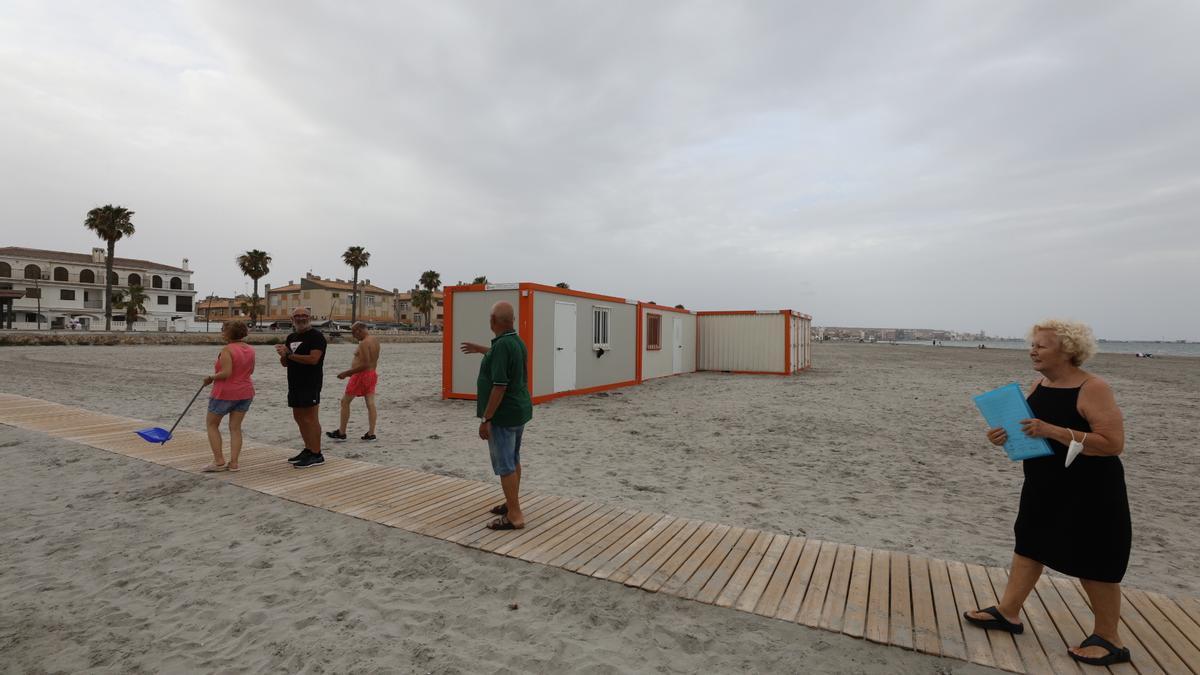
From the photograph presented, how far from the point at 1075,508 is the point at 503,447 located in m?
3.28

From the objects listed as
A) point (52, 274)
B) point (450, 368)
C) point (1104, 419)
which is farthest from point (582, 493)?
Answer: point (52, 274)

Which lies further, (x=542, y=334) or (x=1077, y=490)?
(x=542, y=334)

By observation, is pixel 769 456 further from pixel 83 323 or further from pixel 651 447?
pixel 83 323

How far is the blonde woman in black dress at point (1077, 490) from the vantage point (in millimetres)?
2396

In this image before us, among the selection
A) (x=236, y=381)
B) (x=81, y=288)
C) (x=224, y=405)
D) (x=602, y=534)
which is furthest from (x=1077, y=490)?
(x=81, y=288)

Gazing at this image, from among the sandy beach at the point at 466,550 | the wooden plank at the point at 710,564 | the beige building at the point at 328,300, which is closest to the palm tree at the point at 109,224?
the beige building at the point at 328,300

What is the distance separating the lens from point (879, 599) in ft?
10.4

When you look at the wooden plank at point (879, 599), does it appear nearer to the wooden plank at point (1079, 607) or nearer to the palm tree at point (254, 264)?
the wooden plank at point (1079, 607)

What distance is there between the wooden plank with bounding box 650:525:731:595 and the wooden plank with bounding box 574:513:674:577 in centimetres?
46

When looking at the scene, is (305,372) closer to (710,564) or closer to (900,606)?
(710,564)

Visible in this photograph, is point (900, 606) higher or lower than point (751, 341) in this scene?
lower

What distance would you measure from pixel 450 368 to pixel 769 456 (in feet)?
23.2

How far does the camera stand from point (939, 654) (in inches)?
105

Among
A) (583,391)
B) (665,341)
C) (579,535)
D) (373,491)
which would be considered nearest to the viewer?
(579,535)
